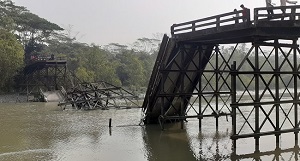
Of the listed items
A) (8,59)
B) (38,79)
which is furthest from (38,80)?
(8,59)

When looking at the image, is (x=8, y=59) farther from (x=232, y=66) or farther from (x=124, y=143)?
(x=232, y=66)

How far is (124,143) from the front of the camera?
16.0 m

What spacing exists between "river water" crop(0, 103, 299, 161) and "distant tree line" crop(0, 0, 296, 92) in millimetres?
30136

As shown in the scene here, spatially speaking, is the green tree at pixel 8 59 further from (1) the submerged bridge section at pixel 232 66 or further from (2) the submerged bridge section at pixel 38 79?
(1) the submerged bridge section at pixel 232 66

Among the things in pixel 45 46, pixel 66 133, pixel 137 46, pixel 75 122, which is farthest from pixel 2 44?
pixel 137 46

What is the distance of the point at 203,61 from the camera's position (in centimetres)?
2048

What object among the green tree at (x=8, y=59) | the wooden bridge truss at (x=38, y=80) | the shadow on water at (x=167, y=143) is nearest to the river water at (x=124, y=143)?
the shadow on water at (x=167, y=143)

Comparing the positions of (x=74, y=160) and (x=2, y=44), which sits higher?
(x=2, y=44)

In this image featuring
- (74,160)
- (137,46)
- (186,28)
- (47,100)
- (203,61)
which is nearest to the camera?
(74,160)

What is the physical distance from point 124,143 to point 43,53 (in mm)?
53071

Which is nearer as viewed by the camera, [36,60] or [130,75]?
[36,60]

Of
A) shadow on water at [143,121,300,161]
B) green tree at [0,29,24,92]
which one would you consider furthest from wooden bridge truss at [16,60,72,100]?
shadow on water at [143,121,300,161]

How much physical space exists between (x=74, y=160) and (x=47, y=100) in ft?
112

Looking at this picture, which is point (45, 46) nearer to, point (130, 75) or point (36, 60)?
point (130, 75)
